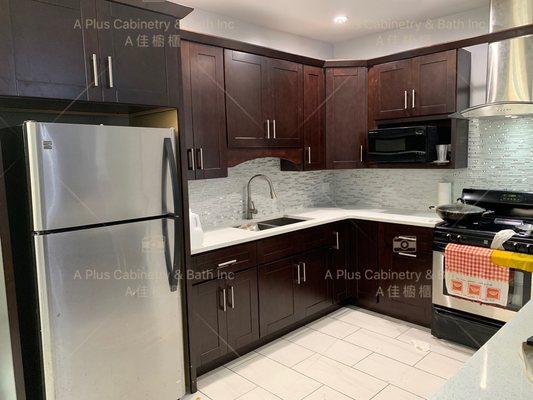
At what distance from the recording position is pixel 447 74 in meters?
3.31

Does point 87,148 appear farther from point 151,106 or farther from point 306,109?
point 306,109

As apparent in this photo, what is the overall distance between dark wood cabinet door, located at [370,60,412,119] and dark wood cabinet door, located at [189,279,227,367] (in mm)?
2223

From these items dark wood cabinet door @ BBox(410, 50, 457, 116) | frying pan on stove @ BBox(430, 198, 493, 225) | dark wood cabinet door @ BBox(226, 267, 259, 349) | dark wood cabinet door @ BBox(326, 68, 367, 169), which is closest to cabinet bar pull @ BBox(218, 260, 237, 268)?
dark wood cabinet door @ BBox(226, 267, 259, 349)

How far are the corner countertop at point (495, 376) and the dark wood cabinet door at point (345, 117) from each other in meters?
2.80

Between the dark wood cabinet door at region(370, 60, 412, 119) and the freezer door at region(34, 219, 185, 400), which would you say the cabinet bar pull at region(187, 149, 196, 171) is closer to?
the freezer door at region(34, 219, 185, 400)

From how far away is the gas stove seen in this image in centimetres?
271

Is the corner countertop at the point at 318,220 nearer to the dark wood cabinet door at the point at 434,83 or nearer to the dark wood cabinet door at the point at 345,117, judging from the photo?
the dark wood cabinet door at the point at 345,117

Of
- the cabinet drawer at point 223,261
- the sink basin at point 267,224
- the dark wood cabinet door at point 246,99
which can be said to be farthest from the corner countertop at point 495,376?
the sink basin at point 267,224

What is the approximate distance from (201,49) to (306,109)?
121cm

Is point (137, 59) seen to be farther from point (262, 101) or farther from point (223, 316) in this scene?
point (223, 316)

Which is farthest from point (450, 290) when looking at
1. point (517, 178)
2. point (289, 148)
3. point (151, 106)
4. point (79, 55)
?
point (79, 55)

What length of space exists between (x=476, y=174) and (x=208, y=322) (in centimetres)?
262

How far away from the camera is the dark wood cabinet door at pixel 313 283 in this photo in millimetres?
3344

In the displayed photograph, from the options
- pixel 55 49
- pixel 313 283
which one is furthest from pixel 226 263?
pixel 55 49
